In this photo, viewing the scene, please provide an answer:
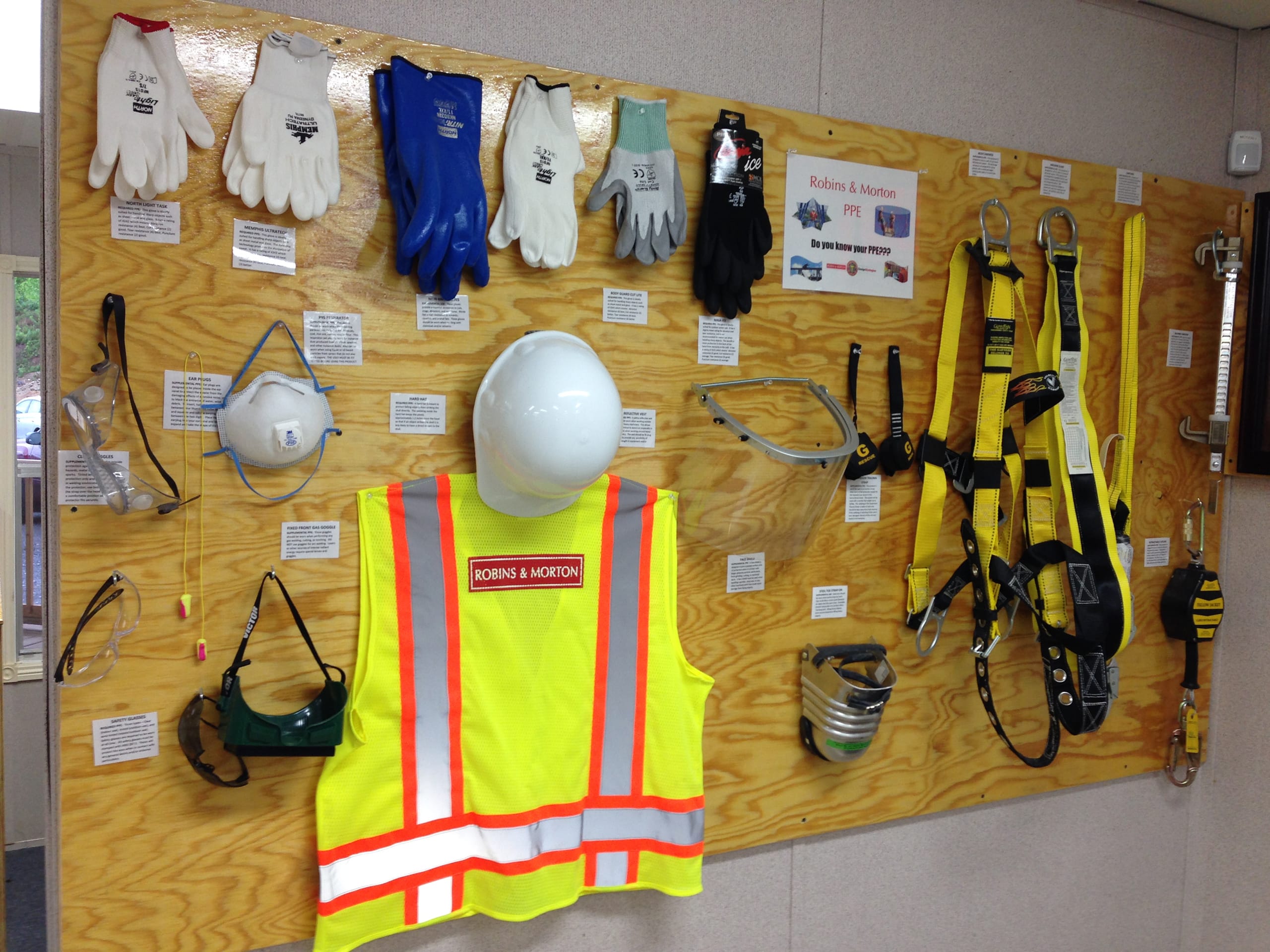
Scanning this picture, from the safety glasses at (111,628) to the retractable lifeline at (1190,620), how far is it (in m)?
2.66

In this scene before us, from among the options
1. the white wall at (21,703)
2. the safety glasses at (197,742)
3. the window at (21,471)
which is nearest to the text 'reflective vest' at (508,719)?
the safety glasses at (197,742)

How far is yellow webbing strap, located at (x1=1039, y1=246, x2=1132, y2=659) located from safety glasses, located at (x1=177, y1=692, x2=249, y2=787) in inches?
A: 78.7

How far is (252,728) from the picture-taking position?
1.38m

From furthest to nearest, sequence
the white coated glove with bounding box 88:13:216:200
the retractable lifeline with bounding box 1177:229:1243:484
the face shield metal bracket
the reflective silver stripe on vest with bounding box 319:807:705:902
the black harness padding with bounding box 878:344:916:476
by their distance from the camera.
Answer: the retractable lifeline with bounding box 1177:229:1243:484 → the black harness padding with bounding box 878:344:916:476 → the face shield metal bracket → the reflective silver stripe on vest with bounding box 319:807:705:902 → the white coated glove with bounding box 88:13:216:200

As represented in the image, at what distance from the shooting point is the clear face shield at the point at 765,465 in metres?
1.71

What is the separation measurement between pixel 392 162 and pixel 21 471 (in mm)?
3476

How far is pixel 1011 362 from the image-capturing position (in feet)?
6.75

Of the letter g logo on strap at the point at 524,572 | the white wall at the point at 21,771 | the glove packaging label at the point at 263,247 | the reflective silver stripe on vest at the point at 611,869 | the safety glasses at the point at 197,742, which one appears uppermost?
the glove packaging label at the point at 263,247

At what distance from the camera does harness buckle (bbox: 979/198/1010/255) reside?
2.00 meters

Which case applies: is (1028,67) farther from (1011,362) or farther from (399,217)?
(399,217)

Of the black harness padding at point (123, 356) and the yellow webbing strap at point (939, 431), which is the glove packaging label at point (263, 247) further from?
the yellow webbing strap at point (939, 431)

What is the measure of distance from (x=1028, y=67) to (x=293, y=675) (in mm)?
2341

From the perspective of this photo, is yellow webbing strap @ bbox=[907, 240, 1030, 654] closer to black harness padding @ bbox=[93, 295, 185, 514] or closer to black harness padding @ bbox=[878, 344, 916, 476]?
black harness padding @ bbox=[878, 344, 916, 476]

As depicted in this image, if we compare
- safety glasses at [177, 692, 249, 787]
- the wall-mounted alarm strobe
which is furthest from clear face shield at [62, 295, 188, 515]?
the wall-mounted alarm strobe
